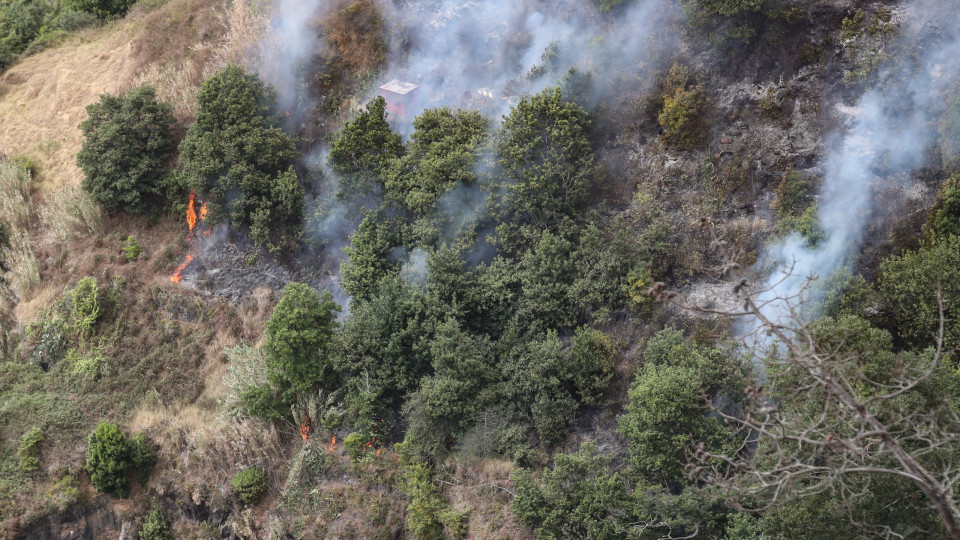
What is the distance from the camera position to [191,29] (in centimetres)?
2525

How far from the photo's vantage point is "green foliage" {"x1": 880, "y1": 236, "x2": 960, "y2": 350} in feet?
42.6

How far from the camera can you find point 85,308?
20.9 meters

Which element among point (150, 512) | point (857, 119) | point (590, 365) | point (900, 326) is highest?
point (857, 119)

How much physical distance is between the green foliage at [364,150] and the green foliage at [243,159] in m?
1.61

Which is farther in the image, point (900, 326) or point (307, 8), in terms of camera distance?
point (307, 8)

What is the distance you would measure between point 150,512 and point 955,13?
20308 millimetres

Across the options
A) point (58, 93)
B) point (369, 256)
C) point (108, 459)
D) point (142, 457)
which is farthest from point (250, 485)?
point (58, 93)

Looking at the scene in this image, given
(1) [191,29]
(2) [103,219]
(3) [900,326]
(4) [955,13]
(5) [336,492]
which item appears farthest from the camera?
(1) [191,29]

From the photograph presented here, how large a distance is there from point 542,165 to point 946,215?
8.09 meters

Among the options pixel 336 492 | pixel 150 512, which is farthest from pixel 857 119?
pixel 150 512

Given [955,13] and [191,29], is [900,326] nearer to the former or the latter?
[955,13]

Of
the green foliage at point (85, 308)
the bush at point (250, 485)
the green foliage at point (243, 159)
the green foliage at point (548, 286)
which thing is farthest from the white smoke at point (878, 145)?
the green foliage at point (85, 308)

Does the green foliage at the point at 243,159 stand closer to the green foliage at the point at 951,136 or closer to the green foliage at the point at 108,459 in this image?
the green foliage at the point at 108,459

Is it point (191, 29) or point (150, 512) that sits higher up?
point (191, 29)
